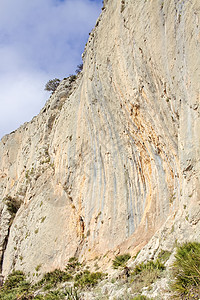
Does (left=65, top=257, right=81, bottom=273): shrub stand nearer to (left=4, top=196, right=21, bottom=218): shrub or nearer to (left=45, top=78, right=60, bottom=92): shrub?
(left=4, top=196, right=21, bottom=218): shrub

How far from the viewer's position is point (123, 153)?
55.8 feet

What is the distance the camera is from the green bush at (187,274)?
6.38 m

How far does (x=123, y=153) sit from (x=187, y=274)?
10670 millimetres

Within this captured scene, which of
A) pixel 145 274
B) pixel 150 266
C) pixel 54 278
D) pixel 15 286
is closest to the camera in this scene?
pixel 145 274

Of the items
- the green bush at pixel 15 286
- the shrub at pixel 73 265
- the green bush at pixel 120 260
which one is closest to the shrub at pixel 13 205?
the green bush at pixel 15 286

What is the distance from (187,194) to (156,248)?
2.45 metres

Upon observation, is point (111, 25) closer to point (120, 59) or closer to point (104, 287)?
point (120, 59)

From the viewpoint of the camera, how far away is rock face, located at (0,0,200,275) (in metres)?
10.2

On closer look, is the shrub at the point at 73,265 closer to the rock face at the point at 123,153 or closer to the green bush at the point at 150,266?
the rock face at the point at 123,153

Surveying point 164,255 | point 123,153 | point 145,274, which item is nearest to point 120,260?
point 164,255

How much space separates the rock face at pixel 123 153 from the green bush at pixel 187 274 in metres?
1.59

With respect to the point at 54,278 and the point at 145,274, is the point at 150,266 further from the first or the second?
the point at 54,278

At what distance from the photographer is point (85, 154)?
20344 millimetres

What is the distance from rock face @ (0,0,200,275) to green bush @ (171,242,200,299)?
1591mm
